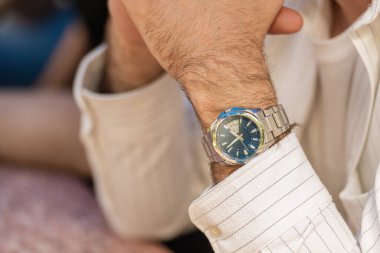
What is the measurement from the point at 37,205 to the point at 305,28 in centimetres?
63

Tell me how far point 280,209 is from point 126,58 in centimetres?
40

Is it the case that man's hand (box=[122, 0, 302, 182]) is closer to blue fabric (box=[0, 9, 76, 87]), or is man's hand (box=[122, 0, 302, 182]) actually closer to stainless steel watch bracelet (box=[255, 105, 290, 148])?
stainless steel watch bracelet (box=[255, 105, 290, 148])

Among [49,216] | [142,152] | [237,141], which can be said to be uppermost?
[237,141]

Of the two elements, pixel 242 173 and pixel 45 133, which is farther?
pixel 45 133

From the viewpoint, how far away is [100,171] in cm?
107

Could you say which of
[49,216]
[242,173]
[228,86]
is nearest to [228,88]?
[228,86]

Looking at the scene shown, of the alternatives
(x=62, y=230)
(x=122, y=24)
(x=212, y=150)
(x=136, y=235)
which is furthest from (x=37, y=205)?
(x=212, y=150)

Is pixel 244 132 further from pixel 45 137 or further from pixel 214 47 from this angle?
pixel 45 137

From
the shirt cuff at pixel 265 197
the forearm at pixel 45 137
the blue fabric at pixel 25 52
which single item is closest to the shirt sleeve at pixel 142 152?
the forearm at pixel 45 137

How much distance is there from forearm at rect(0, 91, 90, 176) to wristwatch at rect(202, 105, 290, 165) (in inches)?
25.9

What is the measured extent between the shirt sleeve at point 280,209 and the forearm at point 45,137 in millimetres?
654

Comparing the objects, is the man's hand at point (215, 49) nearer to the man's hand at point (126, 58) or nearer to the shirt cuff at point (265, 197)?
the shirt cuff at point (265, 197)

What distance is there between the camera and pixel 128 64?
975mm

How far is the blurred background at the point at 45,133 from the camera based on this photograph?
43.7 inches
